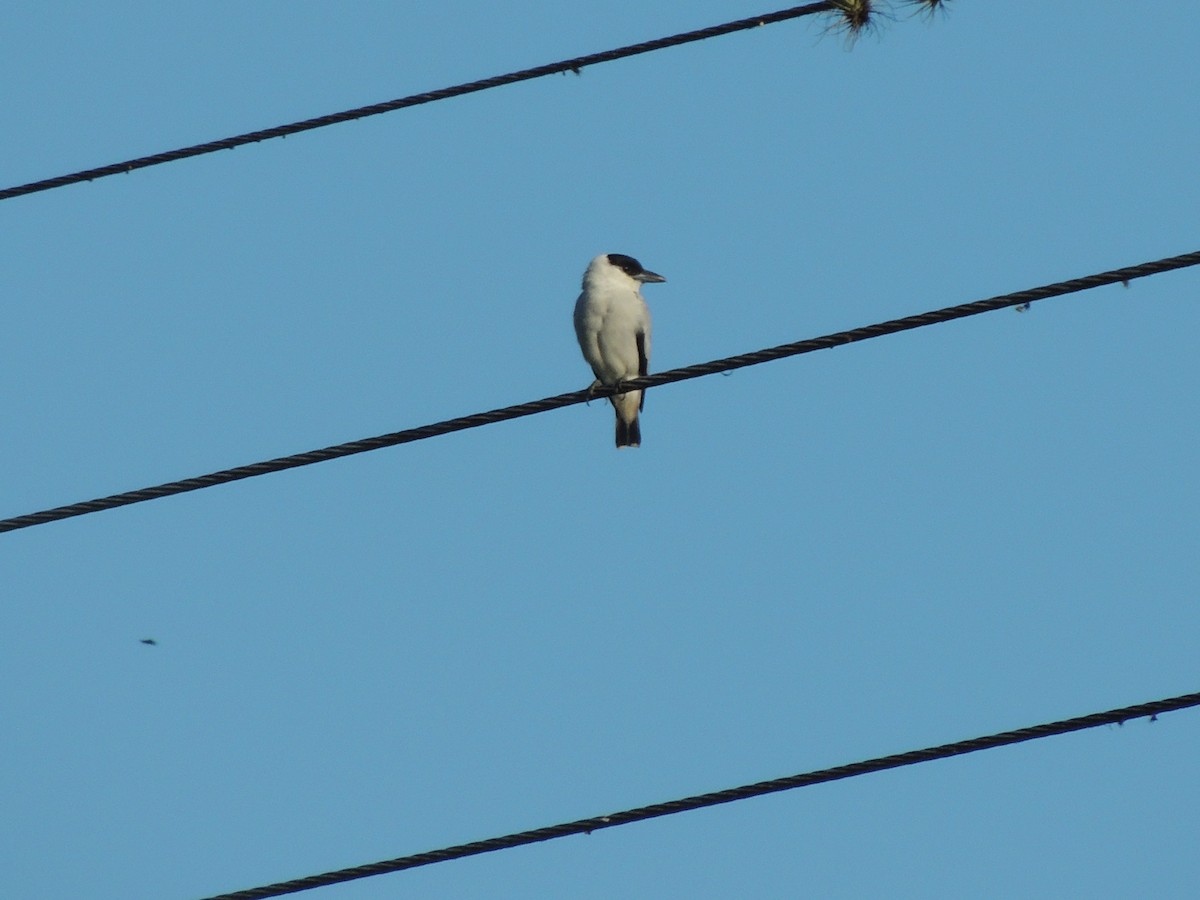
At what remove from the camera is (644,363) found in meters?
11.4

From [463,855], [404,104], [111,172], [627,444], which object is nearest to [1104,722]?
[463,855]

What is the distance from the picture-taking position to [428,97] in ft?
23.2

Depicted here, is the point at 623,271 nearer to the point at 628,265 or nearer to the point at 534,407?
the point at 628,265

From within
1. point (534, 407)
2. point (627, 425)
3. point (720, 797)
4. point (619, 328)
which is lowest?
point (720, 797)

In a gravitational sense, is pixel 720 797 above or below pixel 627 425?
below

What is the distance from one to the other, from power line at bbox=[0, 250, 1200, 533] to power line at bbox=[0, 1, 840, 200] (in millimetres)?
1192

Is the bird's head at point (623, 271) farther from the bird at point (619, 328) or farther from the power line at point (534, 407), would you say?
A: the power line at point (534, 407)

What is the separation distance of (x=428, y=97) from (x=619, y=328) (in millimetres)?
4151

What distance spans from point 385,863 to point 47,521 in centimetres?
168

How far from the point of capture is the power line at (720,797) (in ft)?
17.8

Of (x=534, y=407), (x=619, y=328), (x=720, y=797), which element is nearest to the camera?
(x=720, y=797)

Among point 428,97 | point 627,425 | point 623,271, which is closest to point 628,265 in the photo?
point 623,271

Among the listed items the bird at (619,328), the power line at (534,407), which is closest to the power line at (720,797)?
the power line at (534,407)

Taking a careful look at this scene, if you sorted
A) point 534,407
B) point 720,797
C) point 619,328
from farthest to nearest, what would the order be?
point 619,328 < point 534,407 < point 720,797
